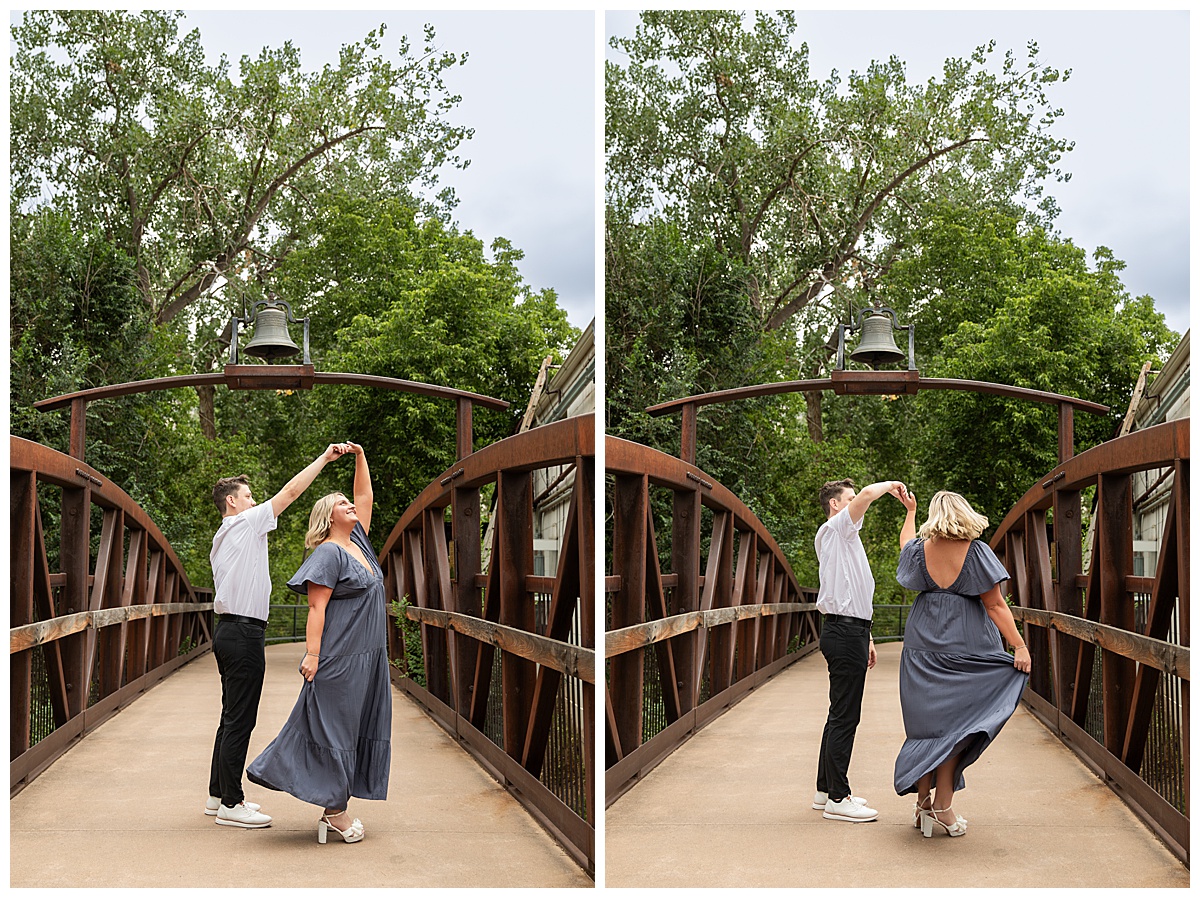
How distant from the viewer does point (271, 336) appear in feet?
18.8

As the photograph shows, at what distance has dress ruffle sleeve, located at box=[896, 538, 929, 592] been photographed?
3.89 metres

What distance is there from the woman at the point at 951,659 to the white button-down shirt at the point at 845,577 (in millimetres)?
263

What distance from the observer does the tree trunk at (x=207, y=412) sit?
15.7 m

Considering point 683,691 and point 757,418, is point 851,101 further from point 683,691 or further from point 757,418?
point 683,691

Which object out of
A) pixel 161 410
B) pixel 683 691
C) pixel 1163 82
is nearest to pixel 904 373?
pixel 683 691

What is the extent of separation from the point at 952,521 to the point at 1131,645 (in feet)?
3.00

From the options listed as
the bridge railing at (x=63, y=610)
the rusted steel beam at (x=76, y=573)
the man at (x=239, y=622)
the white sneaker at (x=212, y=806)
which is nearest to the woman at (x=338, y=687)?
the man at (x=239, y=622)

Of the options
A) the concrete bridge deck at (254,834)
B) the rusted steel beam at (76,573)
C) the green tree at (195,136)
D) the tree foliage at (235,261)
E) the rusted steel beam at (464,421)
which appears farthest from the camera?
the green tree at (195,136)

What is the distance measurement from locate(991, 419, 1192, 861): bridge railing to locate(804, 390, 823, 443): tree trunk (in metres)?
11.3

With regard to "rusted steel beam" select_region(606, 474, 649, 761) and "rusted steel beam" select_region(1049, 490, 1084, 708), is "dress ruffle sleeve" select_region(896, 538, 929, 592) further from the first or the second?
"rusted steel beam" select_region(1049, 490, 1084, 708)

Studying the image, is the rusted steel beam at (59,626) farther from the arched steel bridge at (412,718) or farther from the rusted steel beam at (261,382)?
the rusted steel beam at (261,382)

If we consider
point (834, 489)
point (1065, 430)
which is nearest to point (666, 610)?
point (834, 489)

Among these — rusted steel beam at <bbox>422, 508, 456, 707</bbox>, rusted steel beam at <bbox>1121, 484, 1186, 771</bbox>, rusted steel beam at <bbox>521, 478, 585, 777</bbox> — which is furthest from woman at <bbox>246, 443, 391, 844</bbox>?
rusted steel beam at <bbox>1121, 484, 1186, 771</bbox>

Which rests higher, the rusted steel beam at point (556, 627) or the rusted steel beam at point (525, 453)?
the rusted steel beam at point (525, 453)
